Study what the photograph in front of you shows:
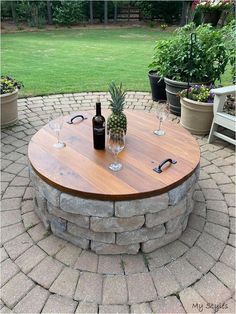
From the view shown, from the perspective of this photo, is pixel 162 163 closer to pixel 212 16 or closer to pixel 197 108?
pixel 197 108

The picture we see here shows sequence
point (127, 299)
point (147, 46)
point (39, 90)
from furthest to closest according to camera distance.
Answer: point (147, 46), point (39, 90), point (127, 299)

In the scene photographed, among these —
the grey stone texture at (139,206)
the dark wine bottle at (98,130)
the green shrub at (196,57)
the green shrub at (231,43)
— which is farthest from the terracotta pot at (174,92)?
the grey stone texture at (139,206)

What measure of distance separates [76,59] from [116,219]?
657 centimetres

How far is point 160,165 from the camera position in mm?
2102

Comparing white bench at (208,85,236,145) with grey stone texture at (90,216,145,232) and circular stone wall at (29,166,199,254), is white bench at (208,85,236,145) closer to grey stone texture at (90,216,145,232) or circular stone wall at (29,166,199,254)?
circular stone wall at (29,166,199,254)

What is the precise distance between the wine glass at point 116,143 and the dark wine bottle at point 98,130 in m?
0.07

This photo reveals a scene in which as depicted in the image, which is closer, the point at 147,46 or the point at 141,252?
the point at 141,252

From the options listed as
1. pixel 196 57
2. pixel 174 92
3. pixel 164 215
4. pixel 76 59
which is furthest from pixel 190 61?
pixel 76 59

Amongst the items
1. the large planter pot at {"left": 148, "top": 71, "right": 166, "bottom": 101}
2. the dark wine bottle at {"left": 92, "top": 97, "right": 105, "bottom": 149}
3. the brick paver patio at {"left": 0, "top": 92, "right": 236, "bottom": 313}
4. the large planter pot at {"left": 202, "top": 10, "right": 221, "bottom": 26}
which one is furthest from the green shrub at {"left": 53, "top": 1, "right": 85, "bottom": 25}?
the dark wine bottle at {"left": 92, "top": 97, "right": 105, "bottom": 149}

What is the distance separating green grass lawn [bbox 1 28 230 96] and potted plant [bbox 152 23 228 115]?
3.55ft

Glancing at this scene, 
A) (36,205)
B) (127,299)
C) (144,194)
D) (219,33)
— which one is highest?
(219,33)

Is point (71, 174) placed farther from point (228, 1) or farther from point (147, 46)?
point (228, 1)

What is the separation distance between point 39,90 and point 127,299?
4.22m

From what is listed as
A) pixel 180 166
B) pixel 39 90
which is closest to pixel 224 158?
pixel 180 166
